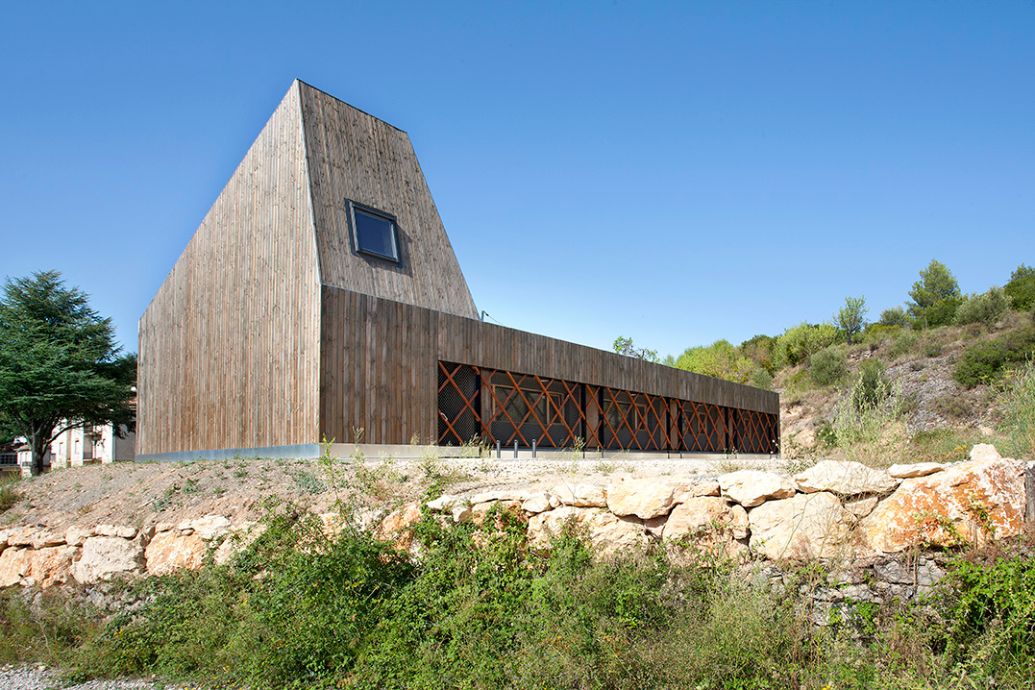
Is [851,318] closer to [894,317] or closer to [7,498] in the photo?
[894,317]

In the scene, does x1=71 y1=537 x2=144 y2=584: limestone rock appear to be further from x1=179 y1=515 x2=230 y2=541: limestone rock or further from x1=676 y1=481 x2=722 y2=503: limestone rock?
x1=676 y1=481 x2=722 y2=503: limestone rock

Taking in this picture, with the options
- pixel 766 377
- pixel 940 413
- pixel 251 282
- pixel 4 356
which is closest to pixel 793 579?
pixel 251 282

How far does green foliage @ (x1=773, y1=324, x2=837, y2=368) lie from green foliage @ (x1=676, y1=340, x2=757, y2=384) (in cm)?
209

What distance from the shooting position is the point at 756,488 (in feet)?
17.1

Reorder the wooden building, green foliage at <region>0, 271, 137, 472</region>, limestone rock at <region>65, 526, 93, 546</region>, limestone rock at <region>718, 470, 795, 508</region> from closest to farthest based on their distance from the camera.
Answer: limestone rock at <region>718, 470, 795, 508</region> < limestone rock at <region>65, 526, 93, 546</region> < the wooden building < green foliage at <region>0, 271, 137, 472</region>

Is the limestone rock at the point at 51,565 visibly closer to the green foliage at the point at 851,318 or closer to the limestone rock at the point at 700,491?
the limestone rock at the point at 700,491

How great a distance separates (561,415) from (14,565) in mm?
10487

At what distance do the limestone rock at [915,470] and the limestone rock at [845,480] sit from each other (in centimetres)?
5

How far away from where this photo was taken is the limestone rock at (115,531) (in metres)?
7.90

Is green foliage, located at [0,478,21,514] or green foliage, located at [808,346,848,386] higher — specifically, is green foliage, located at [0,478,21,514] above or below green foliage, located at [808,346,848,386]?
below

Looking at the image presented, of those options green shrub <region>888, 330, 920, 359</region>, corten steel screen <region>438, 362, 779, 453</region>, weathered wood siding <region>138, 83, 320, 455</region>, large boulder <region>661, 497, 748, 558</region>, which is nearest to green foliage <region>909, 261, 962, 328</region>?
green shrub <region>888, 330, 920, 359</region>

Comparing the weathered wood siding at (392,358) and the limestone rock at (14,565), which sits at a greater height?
the weathered wood siding at (392,358)

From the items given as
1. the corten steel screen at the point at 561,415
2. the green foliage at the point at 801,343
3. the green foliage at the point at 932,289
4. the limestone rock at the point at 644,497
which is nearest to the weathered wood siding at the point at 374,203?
the corten steel screen at the point at 561,415

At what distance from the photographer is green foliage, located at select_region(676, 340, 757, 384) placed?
5012 centimetres
